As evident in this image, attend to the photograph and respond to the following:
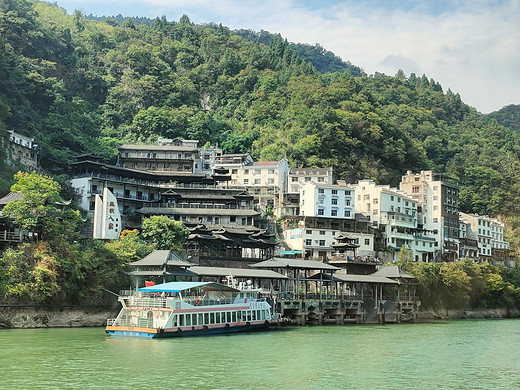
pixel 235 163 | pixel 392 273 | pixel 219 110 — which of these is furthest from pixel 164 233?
pixel 219 110

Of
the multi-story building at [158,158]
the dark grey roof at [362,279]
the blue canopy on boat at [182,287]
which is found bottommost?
the blue canopy on boat at [182,287]

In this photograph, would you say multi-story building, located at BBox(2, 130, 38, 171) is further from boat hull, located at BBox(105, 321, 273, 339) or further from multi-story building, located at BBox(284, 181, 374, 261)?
boat hull, located at BBox(105, 321, 273, 339)

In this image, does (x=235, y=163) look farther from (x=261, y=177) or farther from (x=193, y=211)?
(x=193, y=211)

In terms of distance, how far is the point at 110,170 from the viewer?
275ft

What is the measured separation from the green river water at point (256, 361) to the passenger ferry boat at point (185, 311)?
116 centimetres

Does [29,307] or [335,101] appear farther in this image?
[335,101]

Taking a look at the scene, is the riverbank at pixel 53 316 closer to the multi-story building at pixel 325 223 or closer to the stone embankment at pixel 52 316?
the stone embankment at pixel 52 316

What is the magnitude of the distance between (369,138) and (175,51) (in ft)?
187

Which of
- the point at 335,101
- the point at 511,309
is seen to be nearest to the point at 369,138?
the point at 335,101

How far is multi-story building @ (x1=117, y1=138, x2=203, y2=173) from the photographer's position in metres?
95.8

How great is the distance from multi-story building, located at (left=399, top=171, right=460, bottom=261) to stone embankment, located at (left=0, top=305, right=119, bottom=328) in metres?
58.8

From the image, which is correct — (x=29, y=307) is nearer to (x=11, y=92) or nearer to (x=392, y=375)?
(x=392, y=375)

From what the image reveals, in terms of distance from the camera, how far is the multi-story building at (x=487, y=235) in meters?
105

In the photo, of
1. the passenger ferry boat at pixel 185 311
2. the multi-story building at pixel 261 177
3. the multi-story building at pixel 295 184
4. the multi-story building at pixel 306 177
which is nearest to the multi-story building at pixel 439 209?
the multi-story building at pixel 306 177
